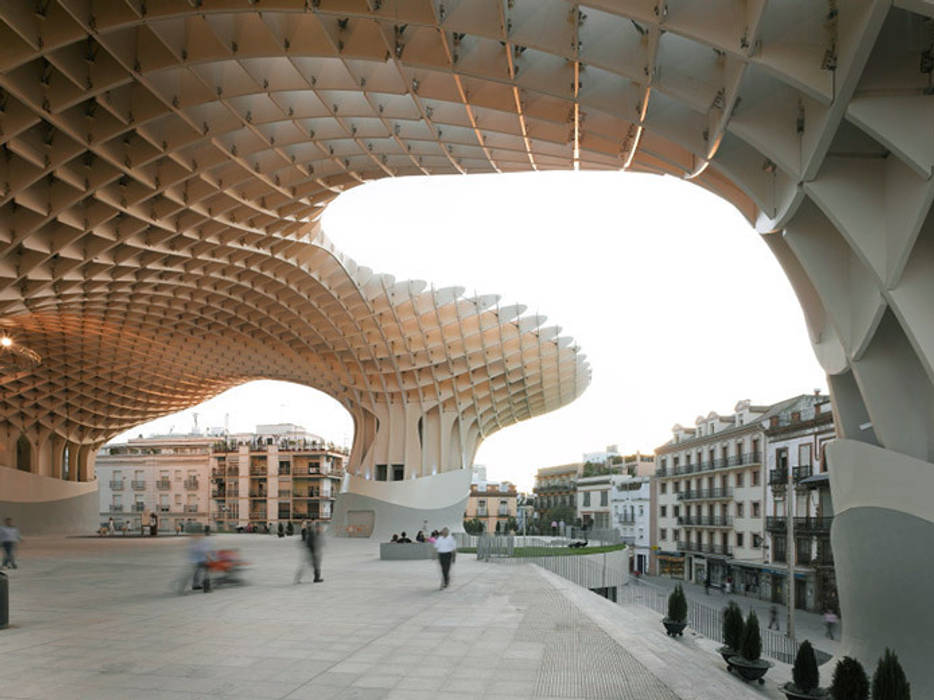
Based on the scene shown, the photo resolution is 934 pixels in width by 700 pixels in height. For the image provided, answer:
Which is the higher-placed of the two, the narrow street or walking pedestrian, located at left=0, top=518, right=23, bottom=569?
walking pedestrian, located at left=0, top=518, right=23, bottom=569

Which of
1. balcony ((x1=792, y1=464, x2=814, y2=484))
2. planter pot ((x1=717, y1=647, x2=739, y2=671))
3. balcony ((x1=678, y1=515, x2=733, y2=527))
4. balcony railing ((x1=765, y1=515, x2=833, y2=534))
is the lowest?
balcony ((x1=678, y1=515, x2=733, y2=527))

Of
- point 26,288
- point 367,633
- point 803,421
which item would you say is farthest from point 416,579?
point 803,421

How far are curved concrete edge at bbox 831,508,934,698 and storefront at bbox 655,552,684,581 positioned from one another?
198 feet

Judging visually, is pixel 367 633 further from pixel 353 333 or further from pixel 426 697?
pixel 353 333

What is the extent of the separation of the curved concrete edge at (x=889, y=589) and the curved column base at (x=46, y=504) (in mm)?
65270

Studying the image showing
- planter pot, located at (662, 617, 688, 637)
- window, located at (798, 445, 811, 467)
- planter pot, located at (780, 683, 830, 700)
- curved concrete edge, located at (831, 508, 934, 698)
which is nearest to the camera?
planter pot, located at (780, 683, 830, 700)

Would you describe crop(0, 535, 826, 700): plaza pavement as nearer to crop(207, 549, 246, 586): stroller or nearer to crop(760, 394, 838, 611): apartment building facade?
crop(207, 549, 246, 586): stroller

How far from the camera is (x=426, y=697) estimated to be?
27.2 feet

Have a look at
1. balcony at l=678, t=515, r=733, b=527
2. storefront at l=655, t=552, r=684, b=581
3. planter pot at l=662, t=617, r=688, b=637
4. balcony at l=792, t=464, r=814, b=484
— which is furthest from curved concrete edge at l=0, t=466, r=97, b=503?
planter pot at l=662, t=617, r=688, b=637

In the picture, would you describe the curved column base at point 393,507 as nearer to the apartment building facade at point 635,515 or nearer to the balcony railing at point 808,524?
the balcony railing at point 808,524

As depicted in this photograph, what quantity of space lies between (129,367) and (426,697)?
5721cm

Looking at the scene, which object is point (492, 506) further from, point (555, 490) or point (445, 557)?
point (445, 557)

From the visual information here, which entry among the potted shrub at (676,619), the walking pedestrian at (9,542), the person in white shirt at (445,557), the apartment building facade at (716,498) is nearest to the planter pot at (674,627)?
the potted shrub at (676,619)

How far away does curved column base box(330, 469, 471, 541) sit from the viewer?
55.5 m
